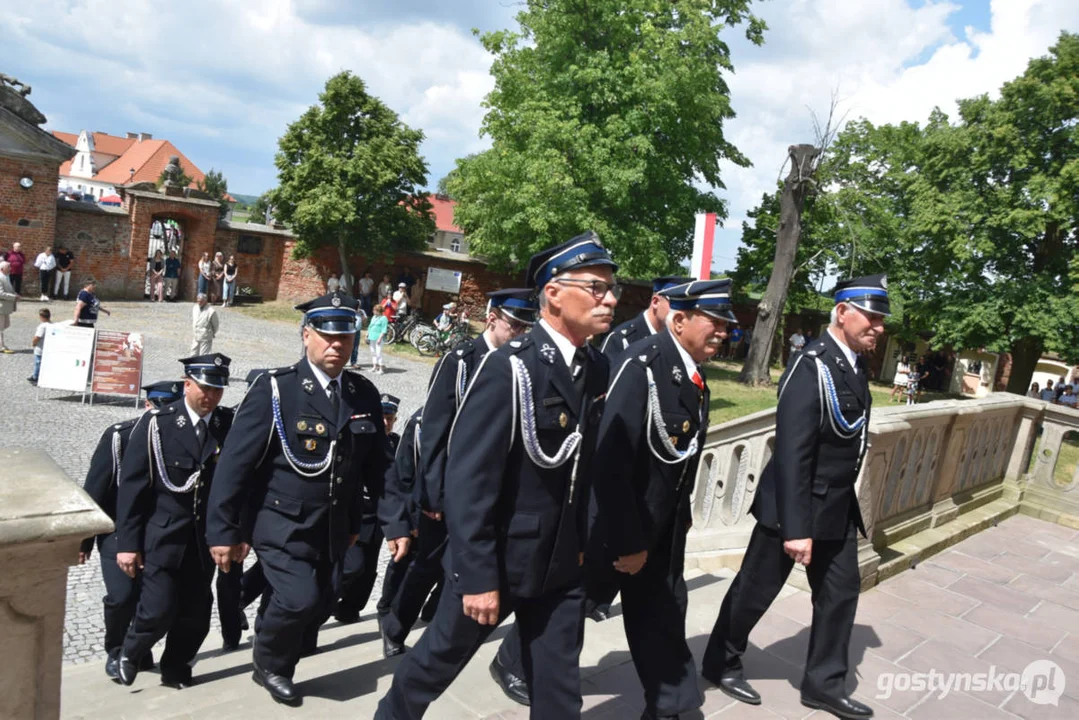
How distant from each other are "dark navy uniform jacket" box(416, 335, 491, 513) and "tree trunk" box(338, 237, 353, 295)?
2307 cm

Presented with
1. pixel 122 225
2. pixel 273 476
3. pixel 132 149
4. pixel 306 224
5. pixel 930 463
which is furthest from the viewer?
pixel 132 149

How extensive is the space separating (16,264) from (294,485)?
22.0 metres

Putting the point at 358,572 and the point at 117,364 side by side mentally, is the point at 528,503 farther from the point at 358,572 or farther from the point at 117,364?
the point at 117,364

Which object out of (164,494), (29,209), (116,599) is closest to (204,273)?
(29,209)

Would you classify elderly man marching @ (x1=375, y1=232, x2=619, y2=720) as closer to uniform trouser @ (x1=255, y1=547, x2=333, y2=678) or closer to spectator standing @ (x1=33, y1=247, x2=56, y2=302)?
uniform trouser @ (x1=255, y1=547, x2=333, y2=678)

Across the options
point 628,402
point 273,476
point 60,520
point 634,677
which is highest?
point 628,402

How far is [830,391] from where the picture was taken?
3.87 metres

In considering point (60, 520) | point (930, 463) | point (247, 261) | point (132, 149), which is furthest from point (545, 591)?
point (132, 149)

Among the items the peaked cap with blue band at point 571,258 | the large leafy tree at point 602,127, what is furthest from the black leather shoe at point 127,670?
the large leafy tree at point 602,127

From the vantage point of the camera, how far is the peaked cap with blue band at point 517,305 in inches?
196

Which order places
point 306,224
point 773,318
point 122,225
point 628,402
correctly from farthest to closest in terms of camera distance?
point 306,224 → point 122,225 → point 773,318 → point 628,402

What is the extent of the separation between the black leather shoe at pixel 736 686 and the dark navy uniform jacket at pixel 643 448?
2.97 ft

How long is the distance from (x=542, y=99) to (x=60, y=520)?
885 inches

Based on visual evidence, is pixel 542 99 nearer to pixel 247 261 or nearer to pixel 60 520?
pixel 247 261
